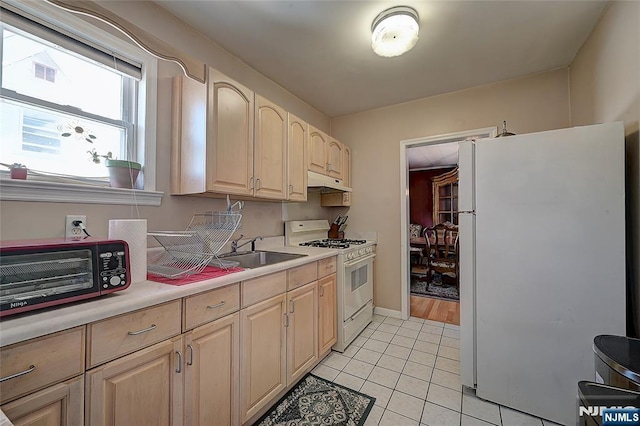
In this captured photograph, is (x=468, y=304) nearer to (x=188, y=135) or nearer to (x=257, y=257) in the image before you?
(x=257, y=257)

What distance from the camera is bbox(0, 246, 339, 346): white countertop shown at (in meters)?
0.70

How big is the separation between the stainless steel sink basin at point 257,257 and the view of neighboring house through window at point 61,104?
3.19ft

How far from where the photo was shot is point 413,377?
193cm

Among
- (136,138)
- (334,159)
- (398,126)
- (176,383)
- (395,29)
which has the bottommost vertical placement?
(176,383)

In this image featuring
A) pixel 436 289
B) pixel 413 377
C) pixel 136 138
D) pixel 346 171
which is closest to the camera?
pixel 136 138

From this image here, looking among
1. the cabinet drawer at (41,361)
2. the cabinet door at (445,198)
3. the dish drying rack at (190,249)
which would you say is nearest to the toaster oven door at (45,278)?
the cabinet drawer at (41,361)

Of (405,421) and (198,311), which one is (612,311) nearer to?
(405,421)

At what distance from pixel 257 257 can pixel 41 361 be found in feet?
4.85

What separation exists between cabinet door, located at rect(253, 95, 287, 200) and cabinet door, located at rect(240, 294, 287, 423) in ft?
2.72

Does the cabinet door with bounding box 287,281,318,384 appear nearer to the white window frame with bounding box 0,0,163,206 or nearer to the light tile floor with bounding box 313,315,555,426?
the light tile floor with bounding box 313,315,555,426

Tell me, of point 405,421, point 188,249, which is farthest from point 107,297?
point 405,421

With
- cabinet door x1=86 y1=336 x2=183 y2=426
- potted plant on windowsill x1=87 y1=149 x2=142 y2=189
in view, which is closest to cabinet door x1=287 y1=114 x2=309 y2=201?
potted plant on windowsill x1=87 y1=149 x2=142 y2=189

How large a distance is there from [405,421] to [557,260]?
130cm

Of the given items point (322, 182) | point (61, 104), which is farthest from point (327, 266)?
point (61, 104)
